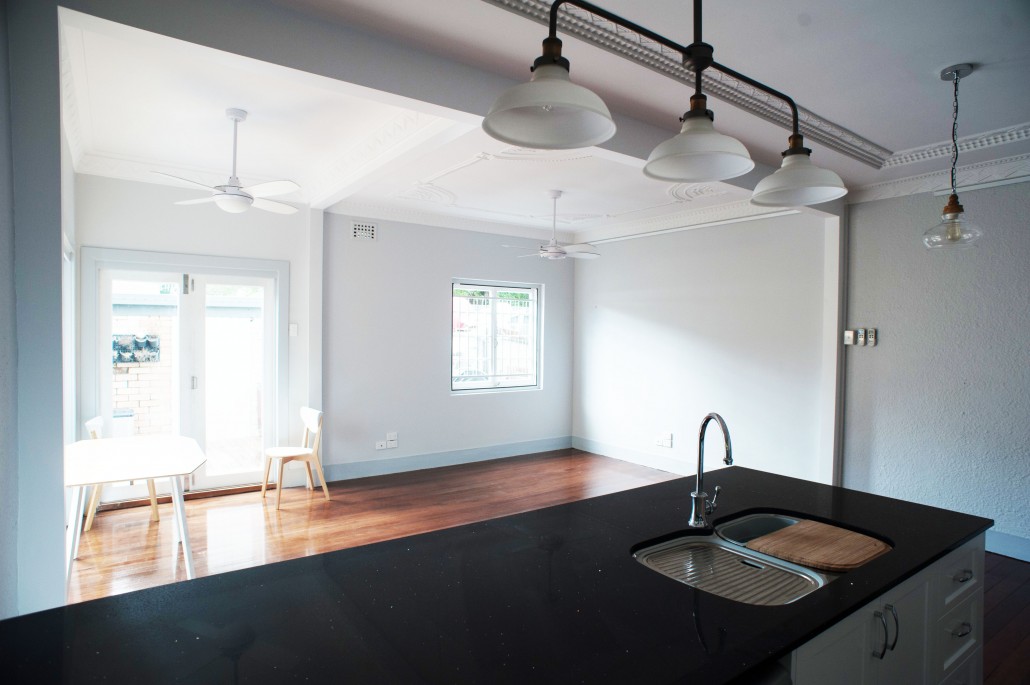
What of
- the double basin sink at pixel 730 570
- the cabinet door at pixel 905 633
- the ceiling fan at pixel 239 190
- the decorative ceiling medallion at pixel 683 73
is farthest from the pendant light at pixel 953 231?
the ceiling fan at pixel 239 190

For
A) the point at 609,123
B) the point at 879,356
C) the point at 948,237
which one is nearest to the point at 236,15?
the point at 609,123

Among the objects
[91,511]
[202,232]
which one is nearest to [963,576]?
[91,511]

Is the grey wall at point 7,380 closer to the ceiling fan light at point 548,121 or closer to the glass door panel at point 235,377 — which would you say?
the ceiling fan light at point 548,121

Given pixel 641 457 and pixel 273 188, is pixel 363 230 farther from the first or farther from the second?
pixel 641 457

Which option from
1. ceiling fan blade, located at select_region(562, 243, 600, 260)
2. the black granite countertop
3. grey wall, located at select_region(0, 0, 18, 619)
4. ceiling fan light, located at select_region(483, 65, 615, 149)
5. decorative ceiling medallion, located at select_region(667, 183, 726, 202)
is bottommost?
the black granite countertop

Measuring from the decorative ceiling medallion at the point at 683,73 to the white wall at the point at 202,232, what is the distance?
3.68 m

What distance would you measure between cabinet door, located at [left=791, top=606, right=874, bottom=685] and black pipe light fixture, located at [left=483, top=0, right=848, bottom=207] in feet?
3.74

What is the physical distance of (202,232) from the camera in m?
4.73

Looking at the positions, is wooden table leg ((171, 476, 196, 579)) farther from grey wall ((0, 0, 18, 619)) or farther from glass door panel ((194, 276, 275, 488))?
glass door panel ((194, 276, 275, 488))

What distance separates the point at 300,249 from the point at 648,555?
4.51 meters

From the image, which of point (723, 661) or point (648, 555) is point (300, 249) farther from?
point (723, 661)

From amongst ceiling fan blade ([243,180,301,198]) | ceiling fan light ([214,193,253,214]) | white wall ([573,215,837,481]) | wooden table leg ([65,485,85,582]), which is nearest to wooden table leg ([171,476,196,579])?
wooden table leg ([65,485,85,582])

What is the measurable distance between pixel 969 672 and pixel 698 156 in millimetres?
2046

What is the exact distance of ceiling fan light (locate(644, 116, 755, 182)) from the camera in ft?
4.45
